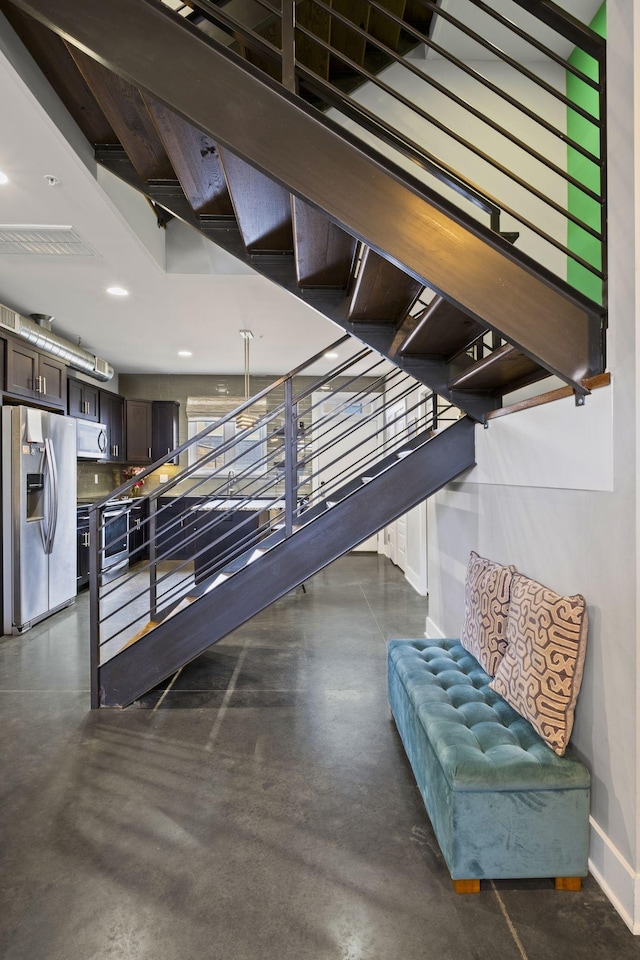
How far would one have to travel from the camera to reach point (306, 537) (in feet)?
8.99

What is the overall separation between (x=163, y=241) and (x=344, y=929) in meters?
3.98

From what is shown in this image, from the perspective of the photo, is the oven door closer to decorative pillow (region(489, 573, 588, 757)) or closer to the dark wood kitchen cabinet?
the dark wood kitchen cabinet

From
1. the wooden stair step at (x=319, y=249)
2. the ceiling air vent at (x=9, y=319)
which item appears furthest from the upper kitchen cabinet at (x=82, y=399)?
the wooden stair step at (x=319, y=249)

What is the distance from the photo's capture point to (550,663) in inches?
66.9

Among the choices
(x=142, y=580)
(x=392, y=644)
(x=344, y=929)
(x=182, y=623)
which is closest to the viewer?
(x=344, y=929)

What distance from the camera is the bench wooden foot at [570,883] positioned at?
5.27 feet

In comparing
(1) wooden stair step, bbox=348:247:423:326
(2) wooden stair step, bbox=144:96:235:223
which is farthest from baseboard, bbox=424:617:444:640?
(2) wooden stair step, bbox=144:96:235:223

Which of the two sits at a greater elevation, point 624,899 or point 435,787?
point 435,787

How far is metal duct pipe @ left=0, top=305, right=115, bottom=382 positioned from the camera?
4285 mm

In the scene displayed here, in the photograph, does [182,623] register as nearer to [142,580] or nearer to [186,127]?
[186,127]

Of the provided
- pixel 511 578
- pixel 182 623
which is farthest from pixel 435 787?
pixel 182 623

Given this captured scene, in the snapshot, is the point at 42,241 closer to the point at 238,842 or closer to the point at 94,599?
the point at 94,599

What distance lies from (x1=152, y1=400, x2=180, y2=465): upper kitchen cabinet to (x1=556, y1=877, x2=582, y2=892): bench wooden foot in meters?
6.94

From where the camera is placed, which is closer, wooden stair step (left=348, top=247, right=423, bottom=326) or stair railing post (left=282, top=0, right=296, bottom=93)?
stair railing post (left=282, top=0, right=296, bottom=93)
